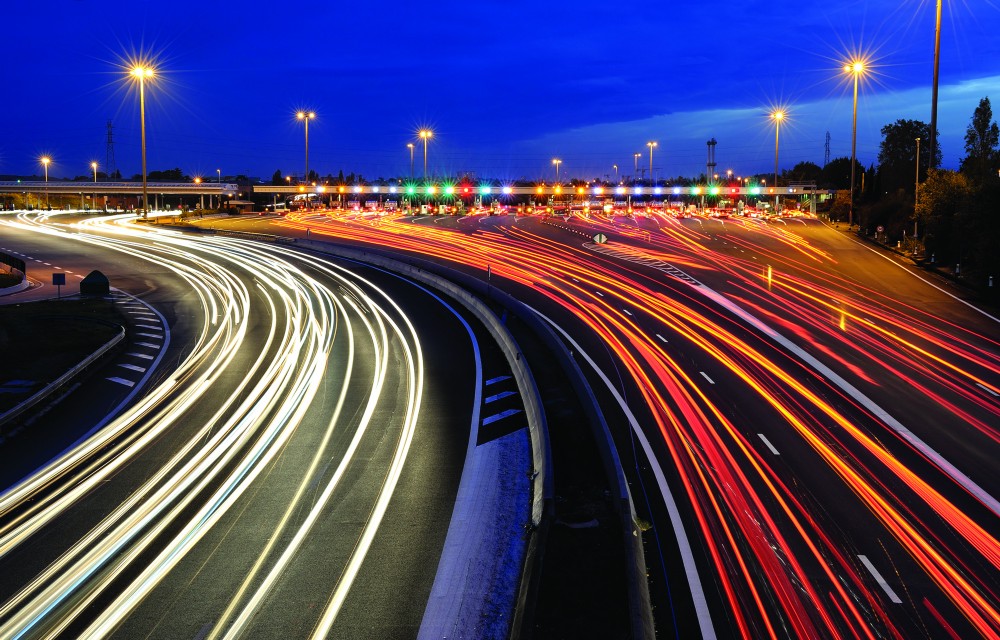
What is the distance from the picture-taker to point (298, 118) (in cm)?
10700

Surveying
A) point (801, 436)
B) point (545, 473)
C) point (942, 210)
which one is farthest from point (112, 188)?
point (545, 473)

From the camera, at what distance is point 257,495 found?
576 inches

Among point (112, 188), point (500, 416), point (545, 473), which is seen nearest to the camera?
point (545, 473)

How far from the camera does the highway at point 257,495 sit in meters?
10.6

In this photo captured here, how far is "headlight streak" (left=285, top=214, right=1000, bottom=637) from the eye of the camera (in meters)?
11.2

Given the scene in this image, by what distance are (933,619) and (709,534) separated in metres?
3.45

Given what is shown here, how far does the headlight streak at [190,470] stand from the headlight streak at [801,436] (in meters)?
5.78

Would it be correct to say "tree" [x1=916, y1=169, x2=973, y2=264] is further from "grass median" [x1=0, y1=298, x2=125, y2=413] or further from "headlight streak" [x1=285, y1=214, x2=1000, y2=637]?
"grass median" [x1=0, y1=298, x2=125, y2=413]

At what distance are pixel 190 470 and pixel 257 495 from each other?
206 centimetres

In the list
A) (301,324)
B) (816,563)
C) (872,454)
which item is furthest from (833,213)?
(816,563)

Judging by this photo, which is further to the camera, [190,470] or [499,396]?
[499,396]

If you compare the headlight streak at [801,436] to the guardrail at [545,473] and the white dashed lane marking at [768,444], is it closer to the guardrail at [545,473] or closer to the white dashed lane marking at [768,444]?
the white dashed lane marking at [768,444]

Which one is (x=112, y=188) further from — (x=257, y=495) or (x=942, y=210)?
(x=257, y=495)

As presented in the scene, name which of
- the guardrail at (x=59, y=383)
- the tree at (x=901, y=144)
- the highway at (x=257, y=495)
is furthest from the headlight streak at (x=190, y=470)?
the tree at (x=901, y=144)
